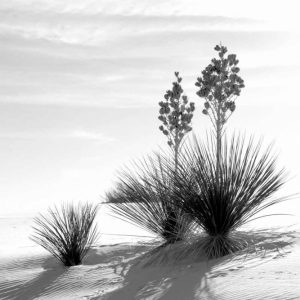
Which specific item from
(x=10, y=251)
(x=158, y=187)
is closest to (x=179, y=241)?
(x=158, y=187)

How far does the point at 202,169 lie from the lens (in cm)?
521

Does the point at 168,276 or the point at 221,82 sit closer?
the point at 168,276

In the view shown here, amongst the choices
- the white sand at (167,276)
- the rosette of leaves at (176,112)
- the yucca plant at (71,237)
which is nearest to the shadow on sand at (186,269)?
the white sand at (167,276)

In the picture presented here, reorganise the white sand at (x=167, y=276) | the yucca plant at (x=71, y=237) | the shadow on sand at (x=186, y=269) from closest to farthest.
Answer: the white sand at (x=167, y=276)
the shadow on sand at (x=186, y=269)
the yucca plant at (x=71, y=237)

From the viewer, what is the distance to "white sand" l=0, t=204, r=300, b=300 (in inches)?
142

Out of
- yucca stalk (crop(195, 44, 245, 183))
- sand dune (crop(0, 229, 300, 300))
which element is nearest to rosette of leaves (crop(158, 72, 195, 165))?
yucca stalk (crop(195, 44, 245, 183))

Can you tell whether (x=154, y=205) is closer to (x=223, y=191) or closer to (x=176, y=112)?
(x=223, y=191)

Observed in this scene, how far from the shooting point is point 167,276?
458 cm

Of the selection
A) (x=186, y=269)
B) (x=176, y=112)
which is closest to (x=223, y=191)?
(x=186, y=269)

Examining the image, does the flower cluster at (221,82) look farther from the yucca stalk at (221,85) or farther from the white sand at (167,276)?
the white sand at (167,276)

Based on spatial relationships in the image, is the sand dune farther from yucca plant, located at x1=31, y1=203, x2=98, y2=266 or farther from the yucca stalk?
the yucca stalk

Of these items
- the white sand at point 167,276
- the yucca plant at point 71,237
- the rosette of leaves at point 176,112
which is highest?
the rosette of leaves at point 176,112

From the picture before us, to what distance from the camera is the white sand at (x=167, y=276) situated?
3.62m

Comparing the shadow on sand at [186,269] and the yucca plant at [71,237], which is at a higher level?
the yucca plant at [71,237]
